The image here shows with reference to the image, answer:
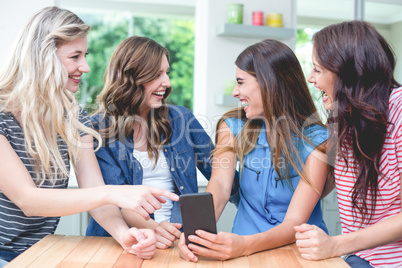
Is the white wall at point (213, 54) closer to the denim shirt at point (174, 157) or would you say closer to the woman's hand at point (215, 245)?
the denim shirt at point (174, 157)

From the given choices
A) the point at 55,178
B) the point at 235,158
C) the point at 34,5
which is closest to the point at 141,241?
the point at 55,178

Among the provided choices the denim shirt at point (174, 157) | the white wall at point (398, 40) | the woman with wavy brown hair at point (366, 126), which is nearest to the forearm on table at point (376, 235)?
the woman with wavy brown hair at point (366, 126)

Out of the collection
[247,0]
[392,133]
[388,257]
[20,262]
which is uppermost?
[247,0]

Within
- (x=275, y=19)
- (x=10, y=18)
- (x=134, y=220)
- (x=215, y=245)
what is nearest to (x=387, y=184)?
(x=215, y=245)

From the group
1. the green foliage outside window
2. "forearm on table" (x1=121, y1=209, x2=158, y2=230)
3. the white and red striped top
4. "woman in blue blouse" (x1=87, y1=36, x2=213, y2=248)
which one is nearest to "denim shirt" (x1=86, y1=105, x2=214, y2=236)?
"woman in blue blouse" (x1=87, y1=36, x2=213, y2=248)

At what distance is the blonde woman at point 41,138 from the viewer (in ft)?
4.06

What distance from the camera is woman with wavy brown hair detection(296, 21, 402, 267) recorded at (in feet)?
4.37

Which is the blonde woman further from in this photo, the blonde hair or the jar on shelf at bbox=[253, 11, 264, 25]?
the jar on shelf at bbox=[253, 11, 264, 25]

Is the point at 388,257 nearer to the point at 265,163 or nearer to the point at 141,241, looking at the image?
the point at 265,163

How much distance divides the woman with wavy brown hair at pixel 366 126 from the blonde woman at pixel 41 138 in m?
0.75

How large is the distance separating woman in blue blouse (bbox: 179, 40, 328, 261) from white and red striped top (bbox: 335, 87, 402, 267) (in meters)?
0.17

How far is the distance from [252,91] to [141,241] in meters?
0.82

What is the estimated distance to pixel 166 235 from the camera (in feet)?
4.14

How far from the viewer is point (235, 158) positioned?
1.70 meters
